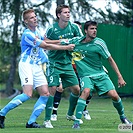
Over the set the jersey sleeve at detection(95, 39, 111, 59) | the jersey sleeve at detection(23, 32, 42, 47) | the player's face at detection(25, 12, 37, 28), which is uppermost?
the player's face at detection(25, 12, 37, 28)

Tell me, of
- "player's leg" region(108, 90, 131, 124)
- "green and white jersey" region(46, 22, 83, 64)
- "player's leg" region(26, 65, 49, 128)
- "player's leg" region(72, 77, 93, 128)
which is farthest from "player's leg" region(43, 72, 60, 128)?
"player's leg" region(108, 90, 131, 124)

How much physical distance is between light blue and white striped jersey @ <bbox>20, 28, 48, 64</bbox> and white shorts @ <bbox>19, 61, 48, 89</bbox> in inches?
3.6

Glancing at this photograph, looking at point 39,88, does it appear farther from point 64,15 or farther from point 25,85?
point 64,15

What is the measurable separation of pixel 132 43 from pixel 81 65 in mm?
14835

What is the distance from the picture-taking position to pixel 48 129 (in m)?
11.5

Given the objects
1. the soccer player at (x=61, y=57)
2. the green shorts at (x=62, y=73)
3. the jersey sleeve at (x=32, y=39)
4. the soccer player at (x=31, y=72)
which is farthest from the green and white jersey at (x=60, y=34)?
the jersey sleeve at (x=32, y=39)

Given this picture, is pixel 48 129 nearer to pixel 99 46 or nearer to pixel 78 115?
pixel 78 115

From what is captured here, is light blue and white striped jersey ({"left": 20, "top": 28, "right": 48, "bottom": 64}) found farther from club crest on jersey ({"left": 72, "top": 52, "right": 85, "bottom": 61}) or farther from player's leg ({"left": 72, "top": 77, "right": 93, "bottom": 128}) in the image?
player's leg ({"left": 72, "top": 77, "right": 93, "bottom": 128})

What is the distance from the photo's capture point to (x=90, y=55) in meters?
12.1

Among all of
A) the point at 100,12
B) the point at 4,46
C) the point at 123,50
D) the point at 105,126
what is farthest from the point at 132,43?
the point at 105,126

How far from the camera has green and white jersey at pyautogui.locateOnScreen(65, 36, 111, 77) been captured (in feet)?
39.4

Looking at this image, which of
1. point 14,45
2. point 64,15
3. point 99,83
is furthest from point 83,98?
point 14,45

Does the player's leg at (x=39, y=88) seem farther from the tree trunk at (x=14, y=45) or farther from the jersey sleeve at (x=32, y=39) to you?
the tree trunk at (x=14, y=45)

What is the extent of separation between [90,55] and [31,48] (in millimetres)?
1101
